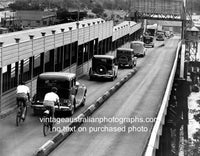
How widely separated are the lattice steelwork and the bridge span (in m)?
105

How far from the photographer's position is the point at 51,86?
23156 mm

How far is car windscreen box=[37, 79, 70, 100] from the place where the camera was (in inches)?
902

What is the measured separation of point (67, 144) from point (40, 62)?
502 inches

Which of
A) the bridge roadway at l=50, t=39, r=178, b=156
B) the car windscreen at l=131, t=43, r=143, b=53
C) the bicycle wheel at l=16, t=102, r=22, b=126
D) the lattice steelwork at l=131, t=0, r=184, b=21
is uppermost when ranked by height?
the lattice steelwork at l=131, t=0, r=184, b=21

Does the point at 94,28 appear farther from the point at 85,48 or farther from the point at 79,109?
the point at 79,109

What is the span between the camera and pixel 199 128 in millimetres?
61094

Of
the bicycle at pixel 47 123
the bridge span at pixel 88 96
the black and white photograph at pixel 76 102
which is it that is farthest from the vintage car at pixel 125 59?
the bicycle at pixel 47 123

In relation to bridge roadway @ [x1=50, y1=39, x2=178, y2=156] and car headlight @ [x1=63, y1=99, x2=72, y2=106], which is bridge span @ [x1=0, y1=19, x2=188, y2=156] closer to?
bridge roadway @ [x1=50, y1=39, x2=178, y2=156]

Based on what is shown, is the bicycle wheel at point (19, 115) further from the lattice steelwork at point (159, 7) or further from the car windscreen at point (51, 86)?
the lattice steelwork at point (159, 7)

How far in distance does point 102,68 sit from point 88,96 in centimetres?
1001

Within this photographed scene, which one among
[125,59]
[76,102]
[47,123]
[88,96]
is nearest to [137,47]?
[125,59]

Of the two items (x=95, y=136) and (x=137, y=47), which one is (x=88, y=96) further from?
(x=137, y=47)

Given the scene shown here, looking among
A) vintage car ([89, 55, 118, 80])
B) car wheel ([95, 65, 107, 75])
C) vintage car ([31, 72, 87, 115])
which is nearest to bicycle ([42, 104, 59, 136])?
vintage car ([31, 72, 87, 115])

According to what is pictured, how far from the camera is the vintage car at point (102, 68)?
41.5 meters
